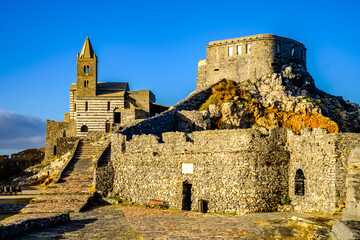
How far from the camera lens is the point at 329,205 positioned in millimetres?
20422

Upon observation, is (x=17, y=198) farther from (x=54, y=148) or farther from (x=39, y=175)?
(x=54, y=148)

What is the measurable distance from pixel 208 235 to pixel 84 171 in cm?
1729

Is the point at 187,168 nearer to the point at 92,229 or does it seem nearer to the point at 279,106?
the point at 92,229

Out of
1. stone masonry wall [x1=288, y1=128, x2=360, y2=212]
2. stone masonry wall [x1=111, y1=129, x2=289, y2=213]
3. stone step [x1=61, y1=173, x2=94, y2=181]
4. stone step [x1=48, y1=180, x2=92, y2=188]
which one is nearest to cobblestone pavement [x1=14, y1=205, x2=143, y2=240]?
stone masonry wall [x1=111, y1=129, x2=289, y2=213]

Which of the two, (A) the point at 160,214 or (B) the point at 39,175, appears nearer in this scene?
(A) the point at 160,214

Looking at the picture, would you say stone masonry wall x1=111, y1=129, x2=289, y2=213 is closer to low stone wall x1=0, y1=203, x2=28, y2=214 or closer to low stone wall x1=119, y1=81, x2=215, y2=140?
low stone wall x1=119, y1=81, x2=215, y2=140

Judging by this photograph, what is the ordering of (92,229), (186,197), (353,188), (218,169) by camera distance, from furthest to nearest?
(186,197)
(218,169)
(92,229)
(353,188)

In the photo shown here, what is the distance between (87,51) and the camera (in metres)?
51.7

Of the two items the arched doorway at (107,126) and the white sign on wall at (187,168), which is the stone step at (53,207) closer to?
the white sign on wall at (187,168)

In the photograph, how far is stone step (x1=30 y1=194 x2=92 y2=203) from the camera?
2727cm

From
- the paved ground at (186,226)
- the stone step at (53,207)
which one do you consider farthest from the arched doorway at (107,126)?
the paved ground at (186,226)

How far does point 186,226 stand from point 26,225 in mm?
7152


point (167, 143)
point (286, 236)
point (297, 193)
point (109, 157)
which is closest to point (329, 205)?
point (297, 193)

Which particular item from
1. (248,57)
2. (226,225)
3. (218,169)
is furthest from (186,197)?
(248,57)
